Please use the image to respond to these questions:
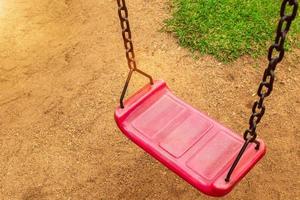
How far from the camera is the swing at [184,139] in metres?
2.83

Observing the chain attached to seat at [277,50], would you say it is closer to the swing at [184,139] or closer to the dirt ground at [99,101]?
the swing at [184,139]

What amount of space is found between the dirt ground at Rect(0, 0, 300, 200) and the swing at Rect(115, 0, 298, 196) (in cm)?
69

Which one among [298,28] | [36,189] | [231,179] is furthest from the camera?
[298,28]

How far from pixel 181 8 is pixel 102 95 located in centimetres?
156

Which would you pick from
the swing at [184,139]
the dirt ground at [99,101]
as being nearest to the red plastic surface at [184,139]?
the swing at [184,139]

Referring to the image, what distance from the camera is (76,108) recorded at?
4430mm

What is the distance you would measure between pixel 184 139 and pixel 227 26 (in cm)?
217

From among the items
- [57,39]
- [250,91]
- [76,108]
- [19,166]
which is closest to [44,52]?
[57,39]

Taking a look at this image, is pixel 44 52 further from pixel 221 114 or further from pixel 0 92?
pixel 221 114

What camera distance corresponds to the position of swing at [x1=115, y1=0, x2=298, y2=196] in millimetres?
2830

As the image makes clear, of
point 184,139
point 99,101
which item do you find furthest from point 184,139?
point 99,101

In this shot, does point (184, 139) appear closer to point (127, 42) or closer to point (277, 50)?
point (127, 42)

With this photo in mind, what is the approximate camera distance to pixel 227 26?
4957 millimetres

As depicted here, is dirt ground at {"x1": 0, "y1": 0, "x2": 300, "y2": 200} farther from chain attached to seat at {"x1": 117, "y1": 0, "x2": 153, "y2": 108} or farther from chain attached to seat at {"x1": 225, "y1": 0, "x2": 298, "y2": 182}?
chain attached to seat at {"x1": 225, "y1": 0, "x2": 298, "y2": 182}
